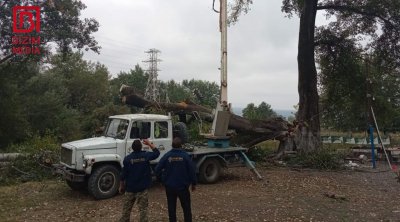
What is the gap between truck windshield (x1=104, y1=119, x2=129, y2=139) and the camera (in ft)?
36.0

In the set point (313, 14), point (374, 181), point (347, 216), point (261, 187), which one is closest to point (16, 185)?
point (261, 187)

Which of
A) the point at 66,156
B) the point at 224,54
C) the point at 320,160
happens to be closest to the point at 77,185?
the point at 66,156

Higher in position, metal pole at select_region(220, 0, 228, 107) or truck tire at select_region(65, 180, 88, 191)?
metal pole at select_region(220, 0, 228, 107)

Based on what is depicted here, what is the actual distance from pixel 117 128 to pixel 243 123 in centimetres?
762

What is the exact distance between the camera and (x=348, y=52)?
66.8 ft

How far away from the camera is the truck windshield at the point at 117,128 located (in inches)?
432

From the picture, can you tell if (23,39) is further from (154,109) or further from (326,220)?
(326,220)

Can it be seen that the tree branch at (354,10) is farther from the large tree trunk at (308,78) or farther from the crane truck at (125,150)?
the crane truck at (125,150)

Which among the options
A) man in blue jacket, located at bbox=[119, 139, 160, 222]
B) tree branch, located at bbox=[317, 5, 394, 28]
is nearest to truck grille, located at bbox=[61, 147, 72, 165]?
man in blue jacket, located at bbox=[119, 139, 160, 222]

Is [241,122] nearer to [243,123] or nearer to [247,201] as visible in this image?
[243,123]

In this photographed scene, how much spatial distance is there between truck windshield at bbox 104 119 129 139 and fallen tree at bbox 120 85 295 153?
3740 mm

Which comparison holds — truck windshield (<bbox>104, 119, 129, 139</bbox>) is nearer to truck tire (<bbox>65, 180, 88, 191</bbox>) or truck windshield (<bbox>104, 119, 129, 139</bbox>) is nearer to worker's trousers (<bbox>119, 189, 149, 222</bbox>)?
truck tire (<bbox>65, 180, 88, 191</bbox>)

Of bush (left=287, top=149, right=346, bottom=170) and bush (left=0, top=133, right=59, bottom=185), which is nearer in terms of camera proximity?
bush (left=0, top=133, right=59, bottom=185)

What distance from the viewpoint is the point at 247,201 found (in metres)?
9.98
